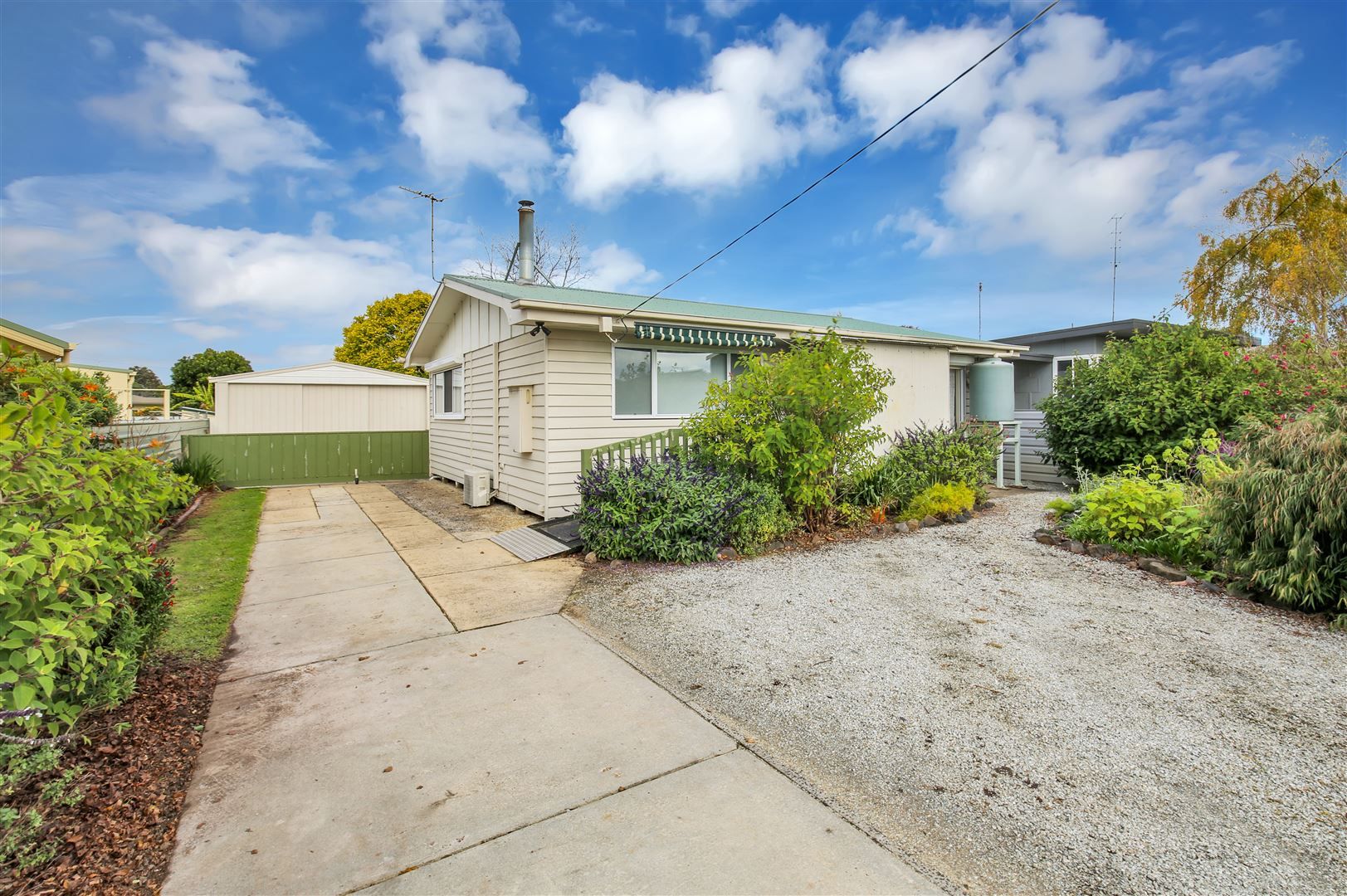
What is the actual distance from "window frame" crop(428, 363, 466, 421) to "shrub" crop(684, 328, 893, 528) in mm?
6422

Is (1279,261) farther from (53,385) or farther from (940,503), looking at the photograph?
(53,385)

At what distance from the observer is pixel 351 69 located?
8625 millimetres

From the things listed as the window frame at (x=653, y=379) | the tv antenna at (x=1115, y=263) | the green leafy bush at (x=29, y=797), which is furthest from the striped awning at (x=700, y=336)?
the tv antenna at (x=1115, y=263)

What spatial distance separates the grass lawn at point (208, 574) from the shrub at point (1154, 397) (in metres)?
11.3

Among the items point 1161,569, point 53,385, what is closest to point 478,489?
point 53,385

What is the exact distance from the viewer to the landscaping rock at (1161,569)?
16.6 ft

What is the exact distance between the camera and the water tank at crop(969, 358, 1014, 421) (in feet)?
37.4

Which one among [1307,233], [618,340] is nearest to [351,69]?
[618,340]

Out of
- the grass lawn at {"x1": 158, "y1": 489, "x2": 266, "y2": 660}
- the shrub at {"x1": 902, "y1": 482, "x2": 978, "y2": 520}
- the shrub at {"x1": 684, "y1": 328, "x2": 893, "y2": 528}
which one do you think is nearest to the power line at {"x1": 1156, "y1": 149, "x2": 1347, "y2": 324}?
the shrub at {"x1": 902, "y1": 482, "x2": 978, "y2": 520}

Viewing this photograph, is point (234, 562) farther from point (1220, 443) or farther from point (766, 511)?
point (1220, 443)

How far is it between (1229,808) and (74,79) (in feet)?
33.4

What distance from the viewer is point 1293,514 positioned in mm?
4328

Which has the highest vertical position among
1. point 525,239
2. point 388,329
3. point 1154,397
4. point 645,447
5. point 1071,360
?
point 388,329

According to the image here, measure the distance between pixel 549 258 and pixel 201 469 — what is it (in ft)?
46.6
